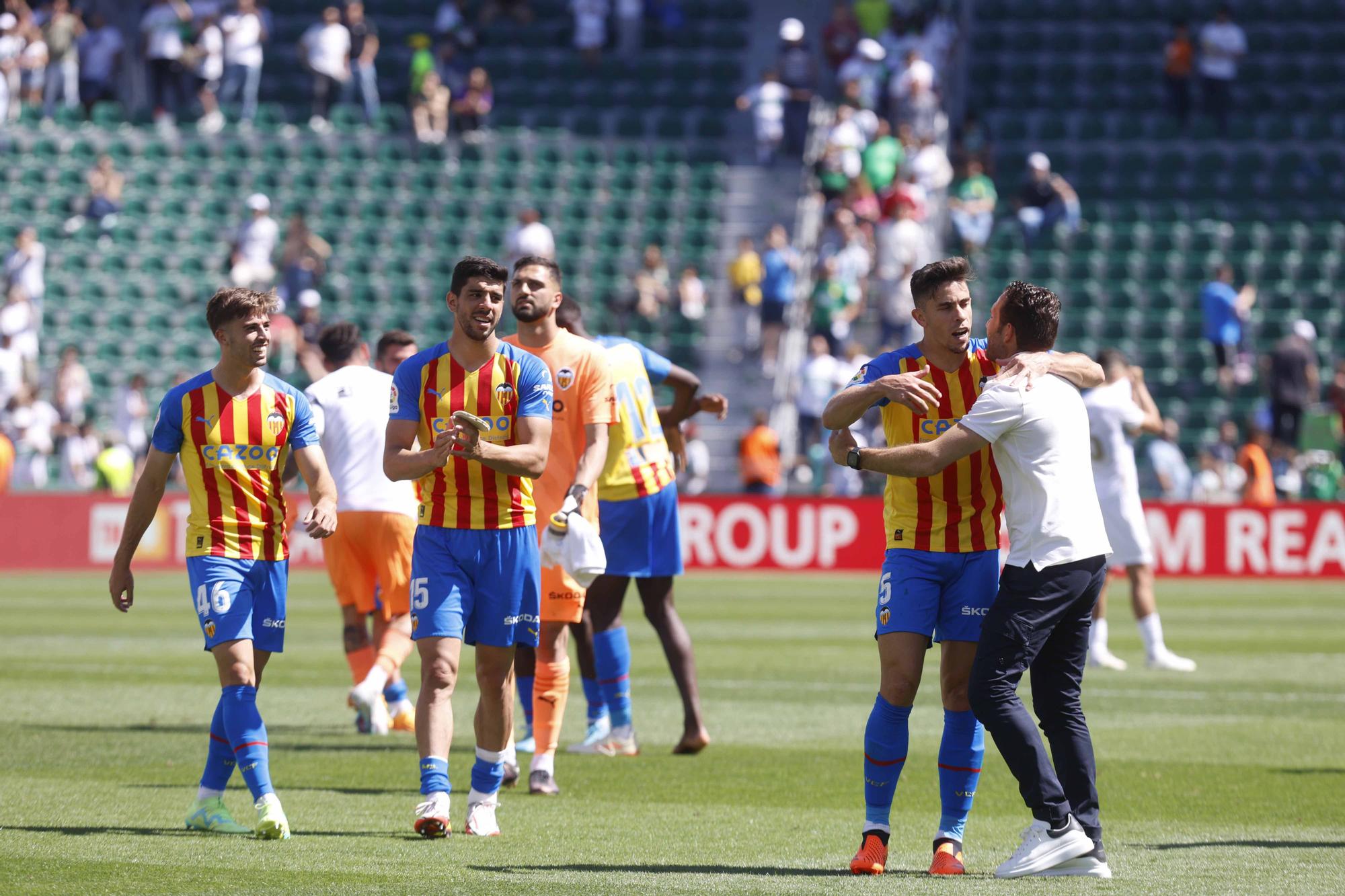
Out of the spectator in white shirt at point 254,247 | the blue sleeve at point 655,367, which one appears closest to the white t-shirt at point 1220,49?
the spectator in white shirt at point 254,247

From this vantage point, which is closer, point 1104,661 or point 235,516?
point 235,516

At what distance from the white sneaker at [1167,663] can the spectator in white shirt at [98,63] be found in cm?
2210

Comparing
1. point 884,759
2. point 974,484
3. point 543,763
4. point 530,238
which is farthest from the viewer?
point 530,238

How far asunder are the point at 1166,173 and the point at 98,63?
1697cm

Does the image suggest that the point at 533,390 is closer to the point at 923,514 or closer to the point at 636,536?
the point at 923,514

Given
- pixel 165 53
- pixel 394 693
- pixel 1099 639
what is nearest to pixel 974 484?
pixel 394 693

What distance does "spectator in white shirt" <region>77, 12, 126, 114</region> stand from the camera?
102 ft

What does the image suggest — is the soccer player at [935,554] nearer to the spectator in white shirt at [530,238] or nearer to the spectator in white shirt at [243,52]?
the spectator in white shirt at [530,238]

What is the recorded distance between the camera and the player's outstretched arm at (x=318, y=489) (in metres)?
7.34

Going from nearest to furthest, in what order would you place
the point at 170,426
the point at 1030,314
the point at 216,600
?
the point at 1030,314
the point at 216,600
the point at 170,426

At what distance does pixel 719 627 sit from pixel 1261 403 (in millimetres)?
11933

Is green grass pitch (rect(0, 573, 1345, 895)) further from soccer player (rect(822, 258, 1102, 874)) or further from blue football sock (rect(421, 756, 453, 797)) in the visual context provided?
soccer player (rect(822, 258, 1102, 874))

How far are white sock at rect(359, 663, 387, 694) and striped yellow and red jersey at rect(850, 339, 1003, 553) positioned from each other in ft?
13.1

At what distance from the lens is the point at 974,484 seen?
6.97 meters
